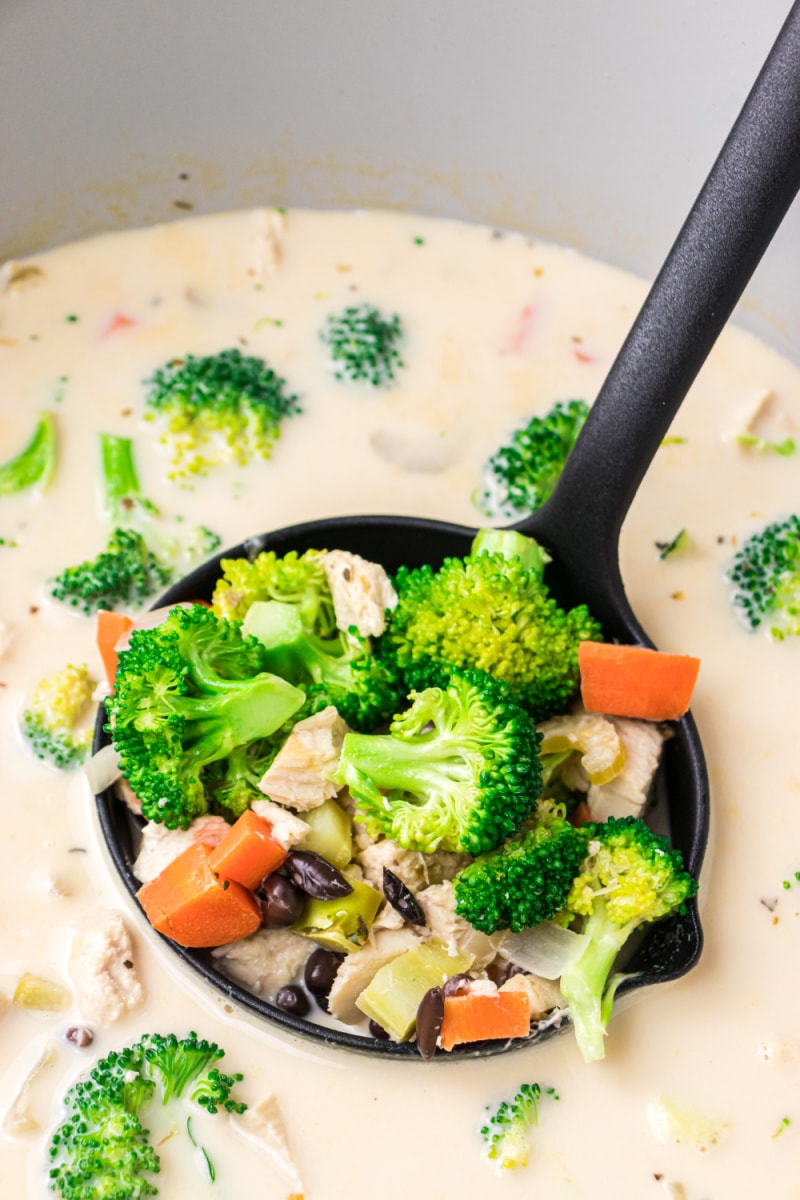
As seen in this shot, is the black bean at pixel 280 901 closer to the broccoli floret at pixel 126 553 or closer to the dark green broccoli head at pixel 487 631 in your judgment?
the dark green broccoli head at pixel 487 631

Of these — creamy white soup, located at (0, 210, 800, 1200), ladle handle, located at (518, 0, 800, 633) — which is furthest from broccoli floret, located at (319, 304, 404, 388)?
ladle handle, located at (518, 0, 800, 633)

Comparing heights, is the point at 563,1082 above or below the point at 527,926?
below

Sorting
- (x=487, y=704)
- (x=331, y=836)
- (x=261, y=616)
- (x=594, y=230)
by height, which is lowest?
(x=331, y=836)

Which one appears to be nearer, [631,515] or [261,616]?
[261,616]

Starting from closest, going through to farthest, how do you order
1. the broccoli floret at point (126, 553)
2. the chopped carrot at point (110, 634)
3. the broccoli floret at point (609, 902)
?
the broccoli floret at point (609, 902) < the chopped carrot at point (110, 634) < the broccoli floret at point (126, 553)

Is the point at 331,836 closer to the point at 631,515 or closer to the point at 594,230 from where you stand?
the point at 631,515

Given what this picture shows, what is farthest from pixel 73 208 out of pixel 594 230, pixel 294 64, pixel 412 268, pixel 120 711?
pixel 120 711

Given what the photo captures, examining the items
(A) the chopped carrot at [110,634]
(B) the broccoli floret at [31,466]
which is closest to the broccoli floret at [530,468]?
(A) the chopped carrot at [110,634]
